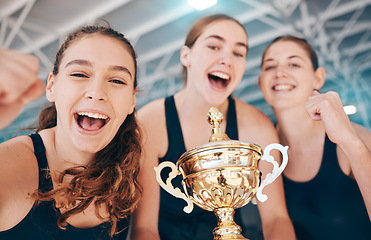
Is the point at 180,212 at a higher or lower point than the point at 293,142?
lower

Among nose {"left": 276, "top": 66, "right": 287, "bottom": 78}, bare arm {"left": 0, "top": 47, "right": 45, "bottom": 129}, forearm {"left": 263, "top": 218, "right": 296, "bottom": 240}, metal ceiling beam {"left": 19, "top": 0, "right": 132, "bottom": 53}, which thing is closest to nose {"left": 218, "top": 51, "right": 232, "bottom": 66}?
nose {"left": 276, "top": 66, "right": 287, "bottom": 78}

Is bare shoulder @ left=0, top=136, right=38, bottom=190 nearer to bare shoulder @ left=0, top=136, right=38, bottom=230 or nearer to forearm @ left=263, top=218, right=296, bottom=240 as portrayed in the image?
bare shoulder @ left=0, top=136, right=38, bottom=230

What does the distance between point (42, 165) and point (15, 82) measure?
2.06ft

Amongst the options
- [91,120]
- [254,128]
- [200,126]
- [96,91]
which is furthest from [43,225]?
[254,128]

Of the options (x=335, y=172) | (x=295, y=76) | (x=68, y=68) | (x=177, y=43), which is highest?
(x=177, y=43)

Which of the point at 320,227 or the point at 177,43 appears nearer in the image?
the point at 320,227

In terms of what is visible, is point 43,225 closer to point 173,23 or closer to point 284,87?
point 284,87

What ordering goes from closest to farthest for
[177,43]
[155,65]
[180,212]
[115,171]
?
1. [115,171]
2. [180,212]
3. [177,43]
4. [155,65]

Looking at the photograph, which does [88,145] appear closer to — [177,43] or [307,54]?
[307,54]

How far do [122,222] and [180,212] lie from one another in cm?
35

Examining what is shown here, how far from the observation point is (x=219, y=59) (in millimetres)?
1812

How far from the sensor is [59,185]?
1.29m

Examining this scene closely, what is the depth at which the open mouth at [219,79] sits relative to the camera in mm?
1826

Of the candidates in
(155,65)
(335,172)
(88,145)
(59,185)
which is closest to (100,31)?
(88,145)
